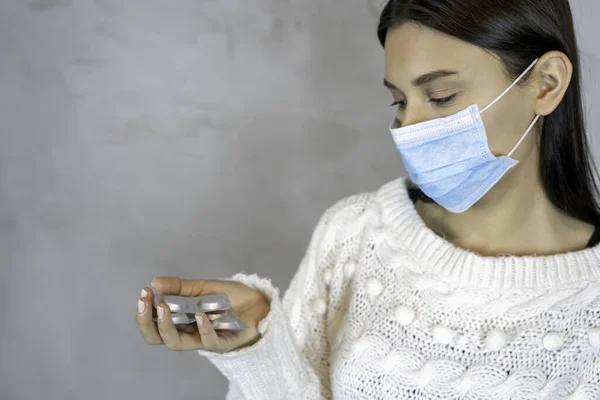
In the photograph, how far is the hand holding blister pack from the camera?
1081mm

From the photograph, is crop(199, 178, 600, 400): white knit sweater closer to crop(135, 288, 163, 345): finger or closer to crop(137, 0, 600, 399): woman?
crop(137, 0, 600, 399): woman

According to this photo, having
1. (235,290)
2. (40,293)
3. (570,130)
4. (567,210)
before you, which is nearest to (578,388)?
(567,210)

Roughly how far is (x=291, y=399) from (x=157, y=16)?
3.30 ft

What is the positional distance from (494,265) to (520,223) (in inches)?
5.3

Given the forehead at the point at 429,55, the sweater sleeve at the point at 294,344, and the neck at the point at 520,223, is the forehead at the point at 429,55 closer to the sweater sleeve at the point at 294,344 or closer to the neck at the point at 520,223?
the neck at the point at 520,223

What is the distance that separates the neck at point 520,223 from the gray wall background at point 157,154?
1.87 ft

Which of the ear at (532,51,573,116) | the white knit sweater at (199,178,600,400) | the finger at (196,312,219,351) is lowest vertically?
the white knit sweater at (199,178,600,400)

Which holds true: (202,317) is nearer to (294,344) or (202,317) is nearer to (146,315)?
(146,315)

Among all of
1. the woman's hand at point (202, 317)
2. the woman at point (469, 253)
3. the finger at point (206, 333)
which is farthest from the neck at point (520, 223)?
the finger at point (206, 333)

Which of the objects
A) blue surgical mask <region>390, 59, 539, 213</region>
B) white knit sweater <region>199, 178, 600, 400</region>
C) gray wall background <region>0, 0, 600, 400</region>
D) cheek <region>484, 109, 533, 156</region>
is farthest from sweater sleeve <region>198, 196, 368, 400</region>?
gray wall background <region>0, 0, 600, 400</region>

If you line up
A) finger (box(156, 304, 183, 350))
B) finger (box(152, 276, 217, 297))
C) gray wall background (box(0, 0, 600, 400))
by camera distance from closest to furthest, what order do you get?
finger (box(156, 304, 183, 350))
finger (box(152, 276, 217, 297))
gray wall background (box(0, 0, 600, 400))

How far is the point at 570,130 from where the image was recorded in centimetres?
135

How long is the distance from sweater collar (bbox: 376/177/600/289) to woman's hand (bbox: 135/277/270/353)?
32cm

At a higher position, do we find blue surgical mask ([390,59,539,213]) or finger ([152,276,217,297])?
blue surgical mask ([390,59,539,213])
